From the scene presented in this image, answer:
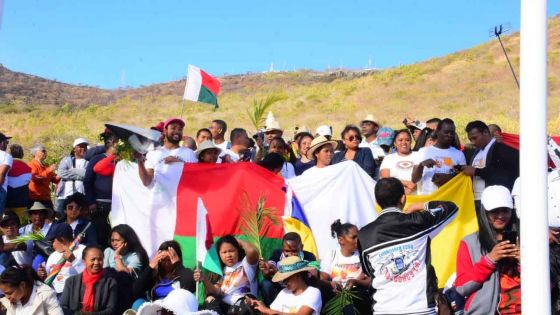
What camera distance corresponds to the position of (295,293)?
7.80 metres

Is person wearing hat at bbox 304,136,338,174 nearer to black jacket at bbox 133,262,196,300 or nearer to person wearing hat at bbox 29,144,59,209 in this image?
black jacket at bbox 133,262,196,300

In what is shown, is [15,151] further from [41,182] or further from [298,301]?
[298,301]

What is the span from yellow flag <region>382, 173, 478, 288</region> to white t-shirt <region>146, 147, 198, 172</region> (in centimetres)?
283

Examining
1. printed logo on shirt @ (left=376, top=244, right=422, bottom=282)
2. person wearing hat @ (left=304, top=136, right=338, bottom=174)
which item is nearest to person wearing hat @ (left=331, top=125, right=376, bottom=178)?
person wearing hat @ (left=304, top=136, right=338, bottom=174)

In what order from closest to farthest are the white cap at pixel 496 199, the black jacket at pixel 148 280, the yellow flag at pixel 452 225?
the white cap at pixel 496 199
the black jacket at pixel 148 280
the yellow flag at pixel 452 225

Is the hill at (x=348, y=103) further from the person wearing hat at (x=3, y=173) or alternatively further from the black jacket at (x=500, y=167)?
the black jacket at (x=500, y=167)

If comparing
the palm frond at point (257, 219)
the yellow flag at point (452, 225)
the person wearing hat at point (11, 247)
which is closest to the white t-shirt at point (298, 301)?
the palm frond at point (257, 219)

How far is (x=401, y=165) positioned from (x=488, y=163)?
0.99 metres

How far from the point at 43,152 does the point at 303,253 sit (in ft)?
21.8

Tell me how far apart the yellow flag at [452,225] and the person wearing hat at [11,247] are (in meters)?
4.51

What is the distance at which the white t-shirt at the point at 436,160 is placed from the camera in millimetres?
9977

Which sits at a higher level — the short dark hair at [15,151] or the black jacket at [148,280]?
the short dark hair at [15,151]

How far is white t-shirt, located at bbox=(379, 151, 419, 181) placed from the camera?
10.2m

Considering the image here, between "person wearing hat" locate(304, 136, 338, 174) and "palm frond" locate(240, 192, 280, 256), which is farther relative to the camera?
"person wearing hat" locate(304, 136, 338, 174)
